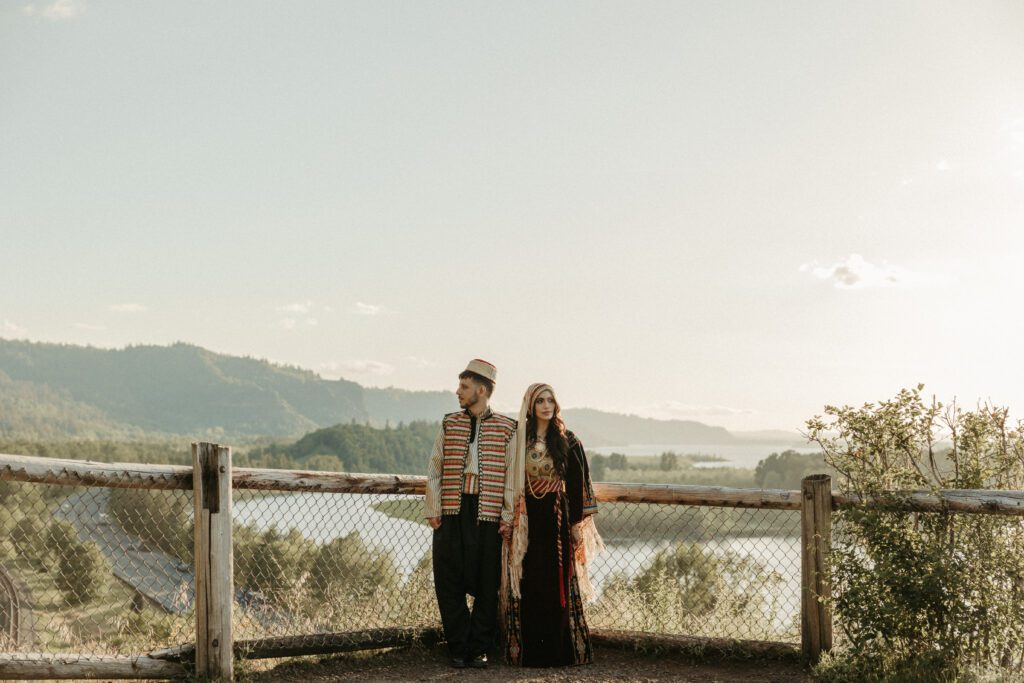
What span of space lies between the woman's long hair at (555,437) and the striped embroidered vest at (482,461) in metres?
0.13

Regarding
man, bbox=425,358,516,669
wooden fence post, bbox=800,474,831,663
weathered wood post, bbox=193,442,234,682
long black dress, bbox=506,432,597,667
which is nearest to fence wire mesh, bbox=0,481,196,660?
weathered wood post, bbox=193,442,234,682

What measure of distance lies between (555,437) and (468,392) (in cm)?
65

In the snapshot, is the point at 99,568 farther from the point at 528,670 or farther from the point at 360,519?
the point at 528,670

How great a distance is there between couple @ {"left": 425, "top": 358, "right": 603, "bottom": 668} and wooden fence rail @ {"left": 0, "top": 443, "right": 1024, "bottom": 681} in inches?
17.5

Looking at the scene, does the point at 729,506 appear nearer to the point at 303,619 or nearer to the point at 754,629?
the point at 754,629

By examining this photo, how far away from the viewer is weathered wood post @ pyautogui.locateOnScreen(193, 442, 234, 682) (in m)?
5.05

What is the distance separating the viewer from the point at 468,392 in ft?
18.7

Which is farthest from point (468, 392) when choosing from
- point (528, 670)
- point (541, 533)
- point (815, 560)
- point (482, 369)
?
point (815, 560)

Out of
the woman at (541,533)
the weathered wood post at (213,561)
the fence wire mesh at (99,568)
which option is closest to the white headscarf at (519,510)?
the woman at (541,533)

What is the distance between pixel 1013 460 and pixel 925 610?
3.69 feet

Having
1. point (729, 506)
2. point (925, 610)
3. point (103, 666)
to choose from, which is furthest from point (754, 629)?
point (103, 666)

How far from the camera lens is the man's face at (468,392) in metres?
5.71

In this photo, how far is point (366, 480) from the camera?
5848 mm

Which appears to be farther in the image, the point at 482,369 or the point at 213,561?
the point at 482,369
